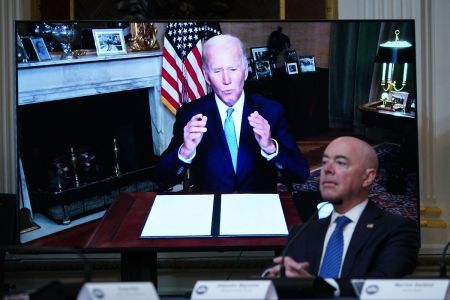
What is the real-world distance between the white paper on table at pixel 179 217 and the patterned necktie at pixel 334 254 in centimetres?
118

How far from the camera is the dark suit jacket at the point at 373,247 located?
3.89 m

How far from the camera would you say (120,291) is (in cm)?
282

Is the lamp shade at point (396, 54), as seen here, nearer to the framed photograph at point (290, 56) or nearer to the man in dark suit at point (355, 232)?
the framed photograph at point (290, 56)

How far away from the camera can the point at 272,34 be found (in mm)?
6129

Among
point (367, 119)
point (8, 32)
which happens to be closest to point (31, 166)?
point (8, 32)

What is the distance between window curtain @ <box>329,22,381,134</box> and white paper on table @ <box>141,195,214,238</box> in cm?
119

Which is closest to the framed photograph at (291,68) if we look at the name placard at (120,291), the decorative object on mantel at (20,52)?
the decorative object on mantel at (20,52)

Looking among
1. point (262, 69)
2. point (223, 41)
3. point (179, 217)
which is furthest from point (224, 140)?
point (179, 217)

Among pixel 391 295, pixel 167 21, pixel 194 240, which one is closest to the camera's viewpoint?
pixel 391 295

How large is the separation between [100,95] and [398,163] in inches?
87.0

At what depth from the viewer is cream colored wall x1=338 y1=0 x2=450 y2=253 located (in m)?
6.64

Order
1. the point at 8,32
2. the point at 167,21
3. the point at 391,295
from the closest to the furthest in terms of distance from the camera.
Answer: the point at 391,295 < the point at 167,21 < the point at 8,32

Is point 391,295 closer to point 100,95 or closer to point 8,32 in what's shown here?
point 100,95

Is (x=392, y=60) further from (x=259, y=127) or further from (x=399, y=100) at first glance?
(x=259, y=127)
